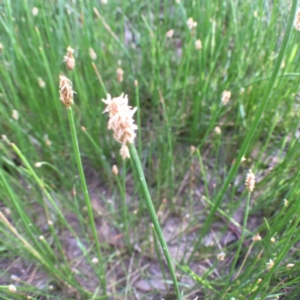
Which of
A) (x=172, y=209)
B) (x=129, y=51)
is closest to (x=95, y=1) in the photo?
(x=129, y=51)

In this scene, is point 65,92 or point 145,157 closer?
point 65,92

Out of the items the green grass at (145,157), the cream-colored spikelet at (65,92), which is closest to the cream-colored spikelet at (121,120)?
the cream-colored spikelet at (65,92)

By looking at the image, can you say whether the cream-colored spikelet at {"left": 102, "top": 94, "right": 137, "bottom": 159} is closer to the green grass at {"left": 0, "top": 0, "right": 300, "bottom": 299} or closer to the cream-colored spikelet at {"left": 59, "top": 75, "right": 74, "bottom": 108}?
the cream-colored spikelet at {"left": 59, "top": 75, "right": 74, "bottom": 108}

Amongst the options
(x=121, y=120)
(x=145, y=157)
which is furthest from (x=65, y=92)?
(x=145, y=157)

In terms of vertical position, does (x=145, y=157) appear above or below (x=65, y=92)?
below

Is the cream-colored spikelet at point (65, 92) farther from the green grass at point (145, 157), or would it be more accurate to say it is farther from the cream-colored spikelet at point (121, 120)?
the green grass at point (145, 157)

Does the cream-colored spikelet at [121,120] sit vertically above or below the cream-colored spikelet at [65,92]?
below

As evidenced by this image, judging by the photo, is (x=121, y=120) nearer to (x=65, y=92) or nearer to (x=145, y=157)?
(x=65, y=92)

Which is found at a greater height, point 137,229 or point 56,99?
point 56,99

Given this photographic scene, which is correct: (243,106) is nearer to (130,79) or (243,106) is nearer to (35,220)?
(130,79)

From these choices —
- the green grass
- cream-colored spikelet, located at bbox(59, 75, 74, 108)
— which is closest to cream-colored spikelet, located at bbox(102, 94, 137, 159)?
cream-colored spikelet, located at bbox(59, 75, 74, 108)

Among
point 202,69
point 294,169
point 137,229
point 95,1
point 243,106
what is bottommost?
point 137,229
